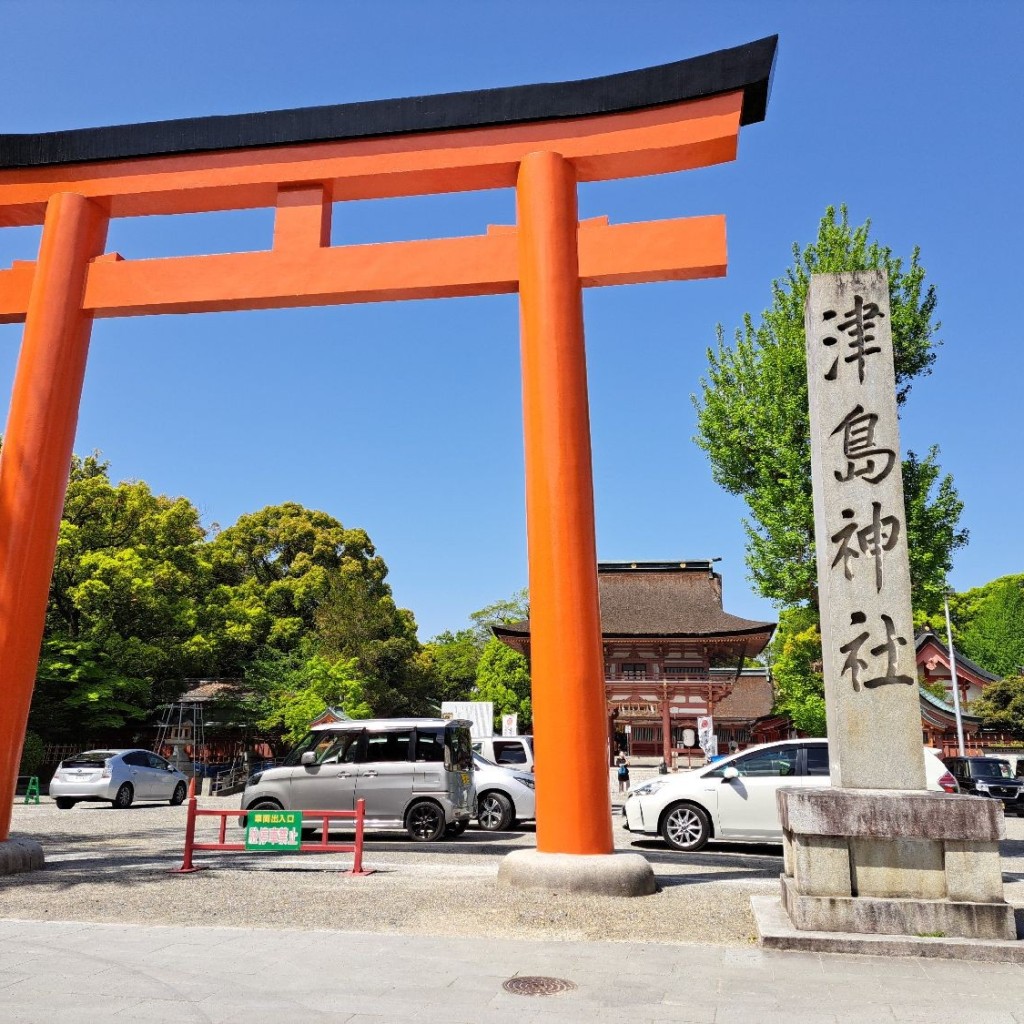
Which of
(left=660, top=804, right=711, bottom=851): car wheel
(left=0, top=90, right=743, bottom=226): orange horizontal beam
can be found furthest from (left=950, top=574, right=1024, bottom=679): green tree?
(left=0, top=90, right=743, bottom=226): orange horizontal beam

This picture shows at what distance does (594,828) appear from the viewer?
7.53m

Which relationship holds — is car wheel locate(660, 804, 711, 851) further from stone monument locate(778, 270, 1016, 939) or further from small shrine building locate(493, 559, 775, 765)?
small shrine building locate(493, 559, 775, 765)

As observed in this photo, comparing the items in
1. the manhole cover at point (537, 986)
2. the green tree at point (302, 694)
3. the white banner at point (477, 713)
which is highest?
the green tree at point (302, 694)

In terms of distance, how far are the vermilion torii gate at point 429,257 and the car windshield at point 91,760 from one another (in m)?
11.3

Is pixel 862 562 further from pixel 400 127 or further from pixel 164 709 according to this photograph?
pixel 164 709

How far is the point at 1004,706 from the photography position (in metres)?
30.8

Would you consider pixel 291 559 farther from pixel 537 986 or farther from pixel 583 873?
pixel 537 986

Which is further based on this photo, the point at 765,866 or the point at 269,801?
the point at 269,801

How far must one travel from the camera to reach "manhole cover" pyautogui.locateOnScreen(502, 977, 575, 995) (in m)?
4.55

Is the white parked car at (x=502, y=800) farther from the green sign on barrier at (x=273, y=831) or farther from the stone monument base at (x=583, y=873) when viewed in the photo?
the stone monument base at (x=583, y=873)

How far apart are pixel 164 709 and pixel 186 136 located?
24658 mm

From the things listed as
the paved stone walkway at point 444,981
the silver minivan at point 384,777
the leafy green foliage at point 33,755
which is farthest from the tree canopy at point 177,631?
the paved stone walkway at point 444,981

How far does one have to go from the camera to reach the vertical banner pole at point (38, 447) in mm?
8594

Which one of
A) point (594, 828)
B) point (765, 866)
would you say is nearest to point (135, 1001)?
point (594, 828)
